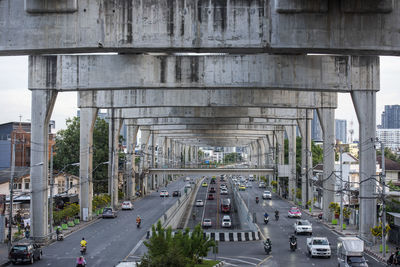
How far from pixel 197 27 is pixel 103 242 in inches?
876

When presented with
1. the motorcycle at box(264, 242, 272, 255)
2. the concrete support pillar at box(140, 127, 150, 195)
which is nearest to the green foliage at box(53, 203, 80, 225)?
the motorcycle at box(264, 242, 272, 255)

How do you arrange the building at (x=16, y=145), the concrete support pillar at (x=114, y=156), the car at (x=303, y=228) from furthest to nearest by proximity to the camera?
the building at (x=16, y=145)
the concrete support pillar at (x=114, y=156)
the car at (x=303, y=228)

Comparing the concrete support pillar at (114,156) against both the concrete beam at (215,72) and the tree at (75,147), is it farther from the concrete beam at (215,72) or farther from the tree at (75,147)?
the concrete beam at (215,72)

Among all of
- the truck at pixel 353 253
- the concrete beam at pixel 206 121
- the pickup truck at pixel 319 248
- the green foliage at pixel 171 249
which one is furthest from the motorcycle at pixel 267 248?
the concrete beam at pixel 206 121

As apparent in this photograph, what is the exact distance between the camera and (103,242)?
38.4 m

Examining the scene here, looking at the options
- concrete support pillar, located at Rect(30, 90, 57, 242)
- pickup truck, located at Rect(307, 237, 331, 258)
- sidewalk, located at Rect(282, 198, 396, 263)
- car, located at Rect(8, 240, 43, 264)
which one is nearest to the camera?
car, located at Rect(8, 240, 43, 264)

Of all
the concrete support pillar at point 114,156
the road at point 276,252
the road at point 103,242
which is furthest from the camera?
the concrete support pillar at point 114,156

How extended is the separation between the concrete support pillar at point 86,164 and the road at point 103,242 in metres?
1.84

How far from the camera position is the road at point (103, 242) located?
103 ft

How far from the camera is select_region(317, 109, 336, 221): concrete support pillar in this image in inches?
Result: 2047

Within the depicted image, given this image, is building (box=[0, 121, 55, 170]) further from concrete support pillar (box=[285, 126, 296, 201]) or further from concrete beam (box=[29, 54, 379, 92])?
concrete beam (box=[29, 54, 379, 92])

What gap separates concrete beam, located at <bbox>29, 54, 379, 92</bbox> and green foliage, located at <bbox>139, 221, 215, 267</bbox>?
32.9ft

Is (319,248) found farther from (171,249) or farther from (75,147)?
(75,147)

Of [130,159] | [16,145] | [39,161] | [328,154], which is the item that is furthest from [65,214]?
[16,145]
